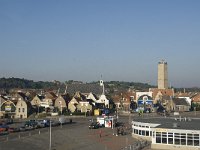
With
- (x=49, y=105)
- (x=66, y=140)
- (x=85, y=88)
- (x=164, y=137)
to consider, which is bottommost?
(x=66, y=140)

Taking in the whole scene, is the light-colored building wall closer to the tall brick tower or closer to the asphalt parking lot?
the asphalt parking lot

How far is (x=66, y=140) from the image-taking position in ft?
155

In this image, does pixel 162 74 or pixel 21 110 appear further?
pixel 162 74

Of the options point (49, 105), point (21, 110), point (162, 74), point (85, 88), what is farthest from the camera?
point (162, 74)

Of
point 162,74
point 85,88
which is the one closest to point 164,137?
point 85,88

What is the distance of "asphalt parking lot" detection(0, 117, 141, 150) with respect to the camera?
42.0 meters

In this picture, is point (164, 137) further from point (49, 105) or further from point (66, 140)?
point (49, 105)

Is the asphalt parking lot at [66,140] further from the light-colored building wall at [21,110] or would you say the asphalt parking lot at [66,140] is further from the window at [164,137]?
the light-colored building wall at [21,110]

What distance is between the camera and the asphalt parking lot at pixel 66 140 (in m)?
42.0

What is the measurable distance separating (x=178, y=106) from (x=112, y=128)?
150ft

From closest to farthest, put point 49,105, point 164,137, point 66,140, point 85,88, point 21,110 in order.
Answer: point 164,137
point 66,140
point 21,110
point 49,105
point 85,88

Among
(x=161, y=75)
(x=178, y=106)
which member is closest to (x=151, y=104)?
(x=178, y=106)

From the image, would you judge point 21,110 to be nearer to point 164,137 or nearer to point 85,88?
point 85,88

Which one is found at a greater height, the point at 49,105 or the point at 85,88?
the point at 85,88
